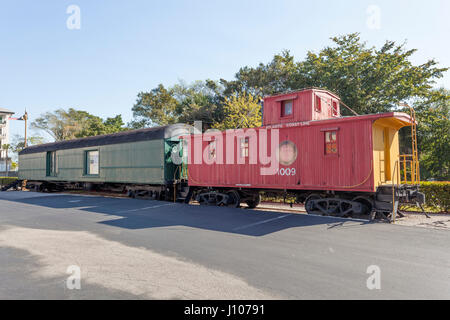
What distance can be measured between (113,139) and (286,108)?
11507 mm

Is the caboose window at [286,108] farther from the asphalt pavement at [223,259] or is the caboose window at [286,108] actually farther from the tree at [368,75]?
the tree at [368,75]

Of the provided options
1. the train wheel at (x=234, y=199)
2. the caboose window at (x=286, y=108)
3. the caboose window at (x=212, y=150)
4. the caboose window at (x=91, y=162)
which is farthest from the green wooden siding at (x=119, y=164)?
the caboose window at (x=286, y=108)

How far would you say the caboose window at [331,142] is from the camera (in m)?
10.9

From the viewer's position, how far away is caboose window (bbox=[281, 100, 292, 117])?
42.2 feet

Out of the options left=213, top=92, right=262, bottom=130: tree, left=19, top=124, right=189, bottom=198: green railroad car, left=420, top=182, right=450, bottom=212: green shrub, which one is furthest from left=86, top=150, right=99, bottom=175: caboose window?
left=420, top=182, right=450, bottom=212: green shrub

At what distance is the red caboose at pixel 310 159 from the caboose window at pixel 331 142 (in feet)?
0.11

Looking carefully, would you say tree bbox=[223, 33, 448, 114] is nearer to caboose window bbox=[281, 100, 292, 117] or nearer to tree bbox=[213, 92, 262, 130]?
tree bbox=[213, 92, 262, 130]

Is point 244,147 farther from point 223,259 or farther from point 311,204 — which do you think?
point 223,259

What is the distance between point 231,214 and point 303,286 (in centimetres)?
691

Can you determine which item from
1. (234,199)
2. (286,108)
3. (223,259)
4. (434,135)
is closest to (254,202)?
(234,199)

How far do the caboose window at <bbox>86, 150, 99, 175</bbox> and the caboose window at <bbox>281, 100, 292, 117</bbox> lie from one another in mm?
13750

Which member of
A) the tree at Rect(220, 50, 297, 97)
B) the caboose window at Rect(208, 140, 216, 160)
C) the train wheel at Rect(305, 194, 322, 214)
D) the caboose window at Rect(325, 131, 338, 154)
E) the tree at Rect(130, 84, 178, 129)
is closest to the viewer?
the caboose window at Rect(325, 131, 338, 154)
